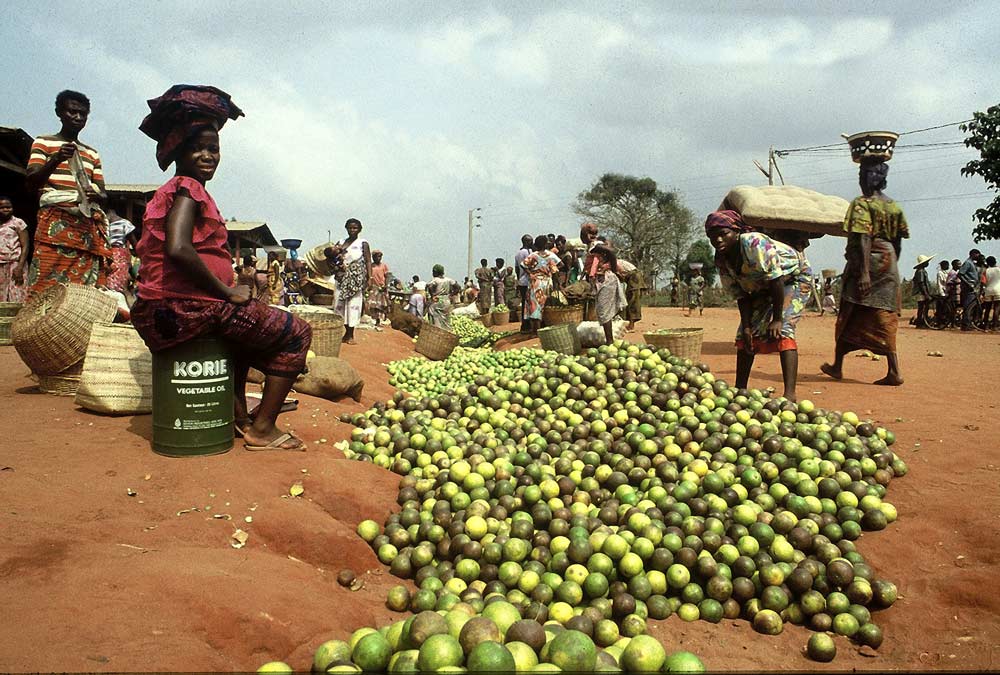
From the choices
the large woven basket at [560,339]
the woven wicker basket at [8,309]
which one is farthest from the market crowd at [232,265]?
the woven wicker basket at [8,309]

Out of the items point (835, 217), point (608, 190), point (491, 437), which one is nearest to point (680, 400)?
point (491, 437)

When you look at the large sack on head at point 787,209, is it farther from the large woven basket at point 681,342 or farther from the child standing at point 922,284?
the child standing at point 922,284

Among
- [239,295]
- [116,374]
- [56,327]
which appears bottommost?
[116,374]

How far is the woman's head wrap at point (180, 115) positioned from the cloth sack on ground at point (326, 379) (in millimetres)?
3214

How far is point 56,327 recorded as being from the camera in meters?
5.49

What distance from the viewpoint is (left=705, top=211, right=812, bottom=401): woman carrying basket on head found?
6.12 m

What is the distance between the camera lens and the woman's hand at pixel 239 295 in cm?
416

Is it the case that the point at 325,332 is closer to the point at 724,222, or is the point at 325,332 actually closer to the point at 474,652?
the point at 724,222

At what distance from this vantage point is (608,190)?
46.5m

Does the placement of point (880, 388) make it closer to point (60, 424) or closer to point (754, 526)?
point (754, 526)

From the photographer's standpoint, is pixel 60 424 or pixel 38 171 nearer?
pixel 60 424

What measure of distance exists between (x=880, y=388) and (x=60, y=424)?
28.0 ft

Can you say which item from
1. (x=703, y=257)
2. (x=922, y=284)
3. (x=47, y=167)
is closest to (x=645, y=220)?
(x=703, y=257)

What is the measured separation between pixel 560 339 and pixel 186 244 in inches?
273
